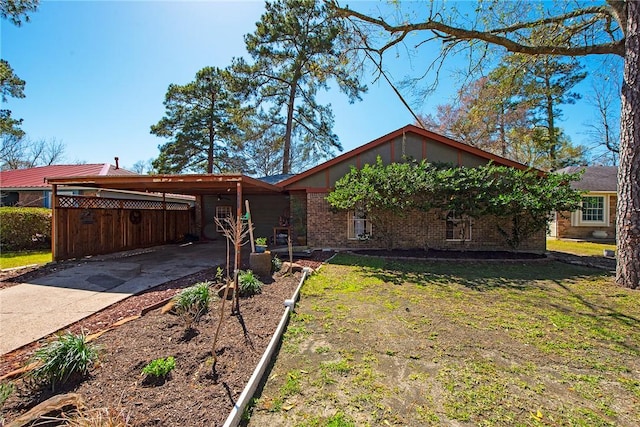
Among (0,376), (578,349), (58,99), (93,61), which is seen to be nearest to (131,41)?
(93,61)

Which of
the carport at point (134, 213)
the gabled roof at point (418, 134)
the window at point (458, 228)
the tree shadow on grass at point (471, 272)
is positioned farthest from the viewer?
the window at point (458, 228)

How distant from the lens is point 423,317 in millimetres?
4363

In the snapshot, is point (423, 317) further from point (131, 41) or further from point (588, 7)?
point (131, 41)

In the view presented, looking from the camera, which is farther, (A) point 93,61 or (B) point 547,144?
(B) point 547,144

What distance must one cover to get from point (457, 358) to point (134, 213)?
11855mm

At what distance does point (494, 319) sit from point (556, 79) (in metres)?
21.1

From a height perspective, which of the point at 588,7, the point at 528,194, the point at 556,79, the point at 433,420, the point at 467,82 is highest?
the point at 556,79

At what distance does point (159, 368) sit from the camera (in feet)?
8.72

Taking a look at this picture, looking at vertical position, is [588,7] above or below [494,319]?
above

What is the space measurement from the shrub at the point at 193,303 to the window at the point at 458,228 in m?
9.03

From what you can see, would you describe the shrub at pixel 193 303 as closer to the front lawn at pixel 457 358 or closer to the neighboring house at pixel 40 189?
the front lawn at pixel 457 358

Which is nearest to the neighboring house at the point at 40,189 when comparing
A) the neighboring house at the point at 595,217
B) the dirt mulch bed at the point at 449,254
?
the dirt mulch bed at the point at 449,254

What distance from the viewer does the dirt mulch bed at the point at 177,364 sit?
2.26 meters

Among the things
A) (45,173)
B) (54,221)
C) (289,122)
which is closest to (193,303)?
(54,221)
